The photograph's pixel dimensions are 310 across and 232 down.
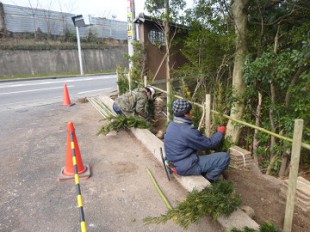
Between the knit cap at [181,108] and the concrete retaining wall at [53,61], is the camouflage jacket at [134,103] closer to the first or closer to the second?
the knit cap at [181,108]

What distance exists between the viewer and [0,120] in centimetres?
666

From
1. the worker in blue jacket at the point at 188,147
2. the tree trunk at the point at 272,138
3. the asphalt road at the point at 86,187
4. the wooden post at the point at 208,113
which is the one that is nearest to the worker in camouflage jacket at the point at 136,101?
the asphalt road at the point at 86,187

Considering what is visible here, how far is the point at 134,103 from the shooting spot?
5.51m

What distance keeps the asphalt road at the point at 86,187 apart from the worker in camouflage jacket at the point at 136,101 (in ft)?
2.02

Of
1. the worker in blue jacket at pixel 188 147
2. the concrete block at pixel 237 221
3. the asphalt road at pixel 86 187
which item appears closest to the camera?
the concrete block at pixel 237 221

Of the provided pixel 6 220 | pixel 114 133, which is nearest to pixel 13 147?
pixel 114 133

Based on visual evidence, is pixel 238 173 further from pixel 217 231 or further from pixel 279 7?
pixel 279 7

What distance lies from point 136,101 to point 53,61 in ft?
64.2

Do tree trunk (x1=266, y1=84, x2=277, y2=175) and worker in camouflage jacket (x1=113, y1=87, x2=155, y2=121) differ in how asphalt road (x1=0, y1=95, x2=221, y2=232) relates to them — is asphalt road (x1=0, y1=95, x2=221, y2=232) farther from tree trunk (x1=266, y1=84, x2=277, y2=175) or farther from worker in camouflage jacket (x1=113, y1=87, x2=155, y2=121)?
tree trunk (x1=266, y1=84, x2=277, y2=175)

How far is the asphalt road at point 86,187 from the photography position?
2.57 meters

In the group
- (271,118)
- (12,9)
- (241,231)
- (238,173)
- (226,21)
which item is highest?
(12,9)

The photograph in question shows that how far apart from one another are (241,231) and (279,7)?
13.6 ft

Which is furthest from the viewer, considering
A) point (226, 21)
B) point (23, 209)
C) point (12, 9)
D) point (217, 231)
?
point (12, 9)

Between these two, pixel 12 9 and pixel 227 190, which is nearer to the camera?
pixel 227 190
